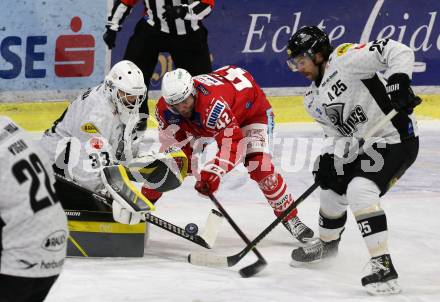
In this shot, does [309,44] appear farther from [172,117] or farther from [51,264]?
[51,264]

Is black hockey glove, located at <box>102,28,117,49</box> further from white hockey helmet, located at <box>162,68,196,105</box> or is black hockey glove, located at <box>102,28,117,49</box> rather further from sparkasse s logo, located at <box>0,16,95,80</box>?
white hockey helmet, located at <box>162,68,196,105</box>

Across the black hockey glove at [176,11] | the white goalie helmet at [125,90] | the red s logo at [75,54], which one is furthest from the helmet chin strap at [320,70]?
the red s logo at [75,54]

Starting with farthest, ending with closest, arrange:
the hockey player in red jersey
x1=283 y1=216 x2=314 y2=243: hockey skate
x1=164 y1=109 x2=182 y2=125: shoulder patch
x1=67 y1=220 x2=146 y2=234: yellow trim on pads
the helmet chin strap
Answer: x1=283 y1=216 x2=314 y2=243: hockey skate → x1=164 y1=109 x2=182 y2=125: shoulder patch → the hockey player in red jersey → x1=67 y1=220 x2=146 y2=234: yellow trim on pads → the helmet chin strap

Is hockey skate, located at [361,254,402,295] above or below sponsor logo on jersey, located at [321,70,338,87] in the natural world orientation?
below

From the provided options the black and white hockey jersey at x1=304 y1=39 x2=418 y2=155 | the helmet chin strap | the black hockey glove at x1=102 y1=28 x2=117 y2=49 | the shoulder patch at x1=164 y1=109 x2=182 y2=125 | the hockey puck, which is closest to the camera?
the black and white hockey jersey at x1=304 y1=39 x2=418 y2=155

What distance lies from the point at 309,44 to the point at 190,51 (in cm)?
236

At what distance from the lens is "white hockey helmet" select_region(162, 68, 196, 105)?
4691 millimetres

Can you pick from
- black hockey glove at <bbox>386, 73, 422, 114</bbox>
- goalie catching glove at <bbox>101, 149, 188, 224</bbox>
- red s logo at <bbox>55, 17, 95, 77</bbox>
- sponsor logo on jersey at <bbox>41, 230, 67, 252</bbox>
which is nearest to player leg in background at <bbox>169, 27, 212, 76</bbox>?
red s logo at <bbox>55, 17, 95, 77</bbox>

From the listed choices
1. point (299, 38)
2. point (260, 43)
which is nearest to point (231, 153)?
point (299, 38)

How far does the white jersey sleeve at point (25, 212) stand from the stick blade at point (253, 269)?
5.96 feet

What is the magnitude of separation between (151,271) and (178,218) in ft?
3.63

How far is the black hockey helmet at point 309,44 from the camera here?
4441mm

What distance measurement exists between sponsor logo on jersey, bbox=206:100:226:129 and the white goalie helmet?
33 centimetres

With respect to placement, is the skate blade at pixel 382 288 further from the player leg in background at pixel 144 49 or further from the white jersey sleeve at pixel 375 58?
the player leg in background at pixel 144 49
